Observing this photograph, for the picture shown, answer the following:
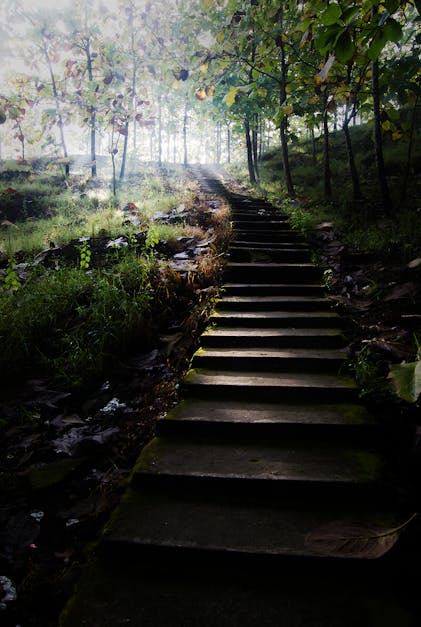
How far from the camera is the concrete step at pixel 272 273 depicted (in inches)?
205

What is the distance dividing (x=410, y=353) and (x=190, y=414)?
69.5 inches

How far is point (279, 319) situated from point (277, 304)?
1.55ft

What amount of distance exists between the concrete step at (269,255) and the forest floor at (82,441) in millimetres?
1590

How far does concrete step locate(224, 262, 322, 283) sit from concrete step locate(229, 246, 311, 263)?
0.40 m

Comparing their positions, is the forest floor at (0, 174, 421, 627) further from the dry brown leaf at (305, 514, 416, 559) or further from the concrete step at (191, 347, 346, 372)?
the dry brown leaf at (305, 514, 416, 559)

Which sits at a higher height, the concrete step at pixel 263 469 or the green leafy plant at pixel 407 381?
the green leafy plant at pixel 407 381

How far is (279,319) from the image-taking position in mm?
4012

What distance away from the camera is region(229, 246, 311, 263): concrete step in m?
5.81

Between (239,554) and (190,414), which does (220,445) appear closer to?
(190,414)

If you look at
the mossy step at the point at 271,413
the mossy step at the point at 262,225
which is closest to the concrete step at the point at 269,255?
the mossy step at the point at 262,225

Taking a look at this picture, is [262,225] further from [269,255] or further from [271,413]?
[271,413]

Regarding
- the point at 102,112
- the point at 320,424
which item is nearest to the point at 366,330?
the point at 320,424

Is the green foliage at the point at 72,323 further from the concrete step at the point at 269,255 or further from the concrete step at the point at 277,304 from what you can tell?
the concrete step at the point at 269,255

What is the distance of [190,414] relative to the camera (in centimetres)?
263
